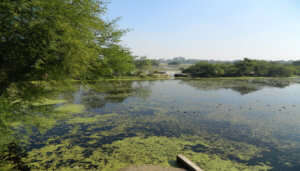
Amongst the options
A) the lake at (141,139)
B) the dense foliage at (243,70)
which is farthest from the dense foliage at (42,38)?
the dense foliage at (243,70)

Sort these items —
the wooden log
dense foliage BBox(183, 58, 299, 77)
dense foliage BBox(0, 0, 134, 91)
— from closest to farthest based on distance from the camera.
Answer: dense foliage BBox(0, 0, 134, 91) < the wooden log < dense foliage BBox(183, 58, 299, 77)

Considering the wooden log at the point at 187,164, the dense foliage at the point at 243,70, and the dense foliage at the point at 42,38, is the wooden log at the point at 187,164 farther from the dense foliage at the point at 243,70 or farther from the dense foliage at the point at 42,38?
the dense foliage at the point at 243,70

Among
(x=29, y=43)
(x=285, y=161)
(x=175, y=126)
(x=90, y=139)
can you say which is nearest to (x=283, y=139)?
(x=285, y=161)

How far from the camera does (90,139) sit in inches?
351

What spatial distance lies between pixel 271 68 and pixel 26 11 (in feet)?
242

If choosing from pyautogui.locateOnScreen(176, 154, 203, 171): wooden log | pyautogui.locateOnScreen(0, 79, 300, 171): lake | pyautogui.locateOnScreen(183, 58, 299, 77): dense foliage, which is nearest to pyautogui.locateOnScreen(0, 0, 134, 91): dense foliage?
pyautogui.locateOnScreen(0, 79, 300, 171): lake

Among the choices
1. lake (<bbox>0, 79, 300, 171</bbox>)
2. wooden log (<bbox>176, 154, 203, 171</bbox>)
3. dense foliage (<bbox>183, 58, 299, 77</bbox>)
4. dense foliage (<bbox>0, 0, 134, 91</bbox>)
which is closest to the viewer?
dense foliage (<bbox>0, 0, 134, 91</bbox>)

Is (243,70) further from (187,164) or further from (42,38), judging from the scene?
(42,38)

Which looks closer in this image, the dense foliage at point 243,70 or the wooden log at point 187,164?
the wooden log at point 187,164

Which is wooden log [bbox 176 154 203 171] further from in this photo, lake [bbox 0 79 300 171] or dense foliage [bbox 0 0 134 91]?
dense foliage [bbox 0 0 134 91]

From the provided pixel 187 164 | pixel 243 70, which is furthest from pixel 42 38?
pixel 243 70

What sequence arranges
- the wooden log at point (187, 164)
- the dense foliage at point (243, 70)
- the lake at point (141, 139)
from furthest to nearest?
the dense foliage at point (243, 70) < the lake at point (141, 139) < the wooden log at point (187, 164)

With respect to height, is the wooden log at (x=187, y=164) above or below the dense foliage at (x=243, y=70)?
below

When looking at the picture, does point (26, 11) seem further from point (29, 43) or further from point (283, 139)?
point (283, 139)
